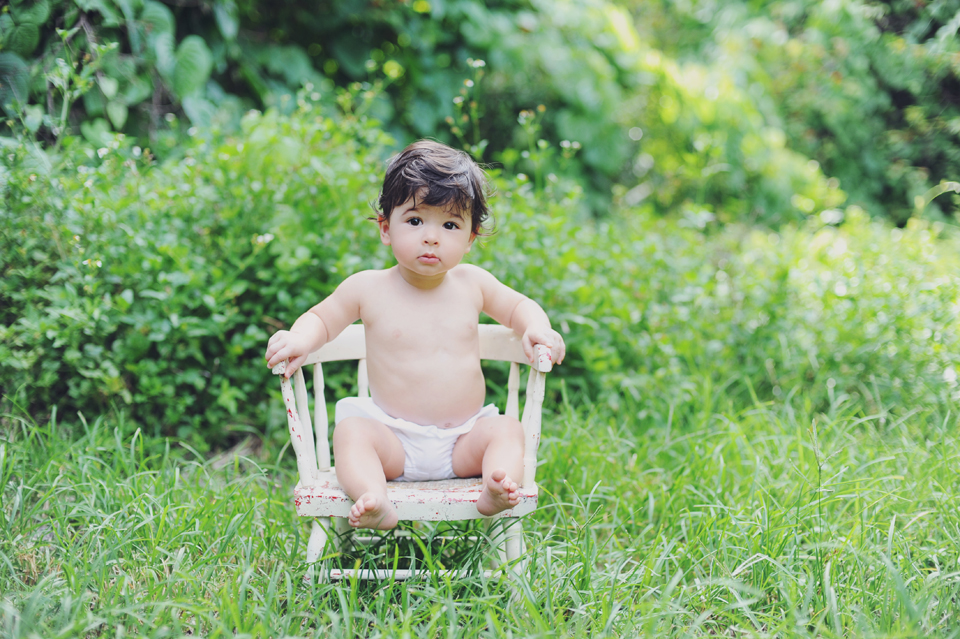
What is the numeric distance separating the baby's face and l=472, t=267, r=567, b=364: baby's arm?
18 centimetres

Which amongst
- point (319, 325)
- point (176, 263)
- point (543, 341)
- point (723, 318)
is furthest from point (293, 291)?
point (723, 318)

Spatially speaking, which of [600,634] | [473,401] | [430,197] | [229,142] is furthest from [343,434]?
[229,142]

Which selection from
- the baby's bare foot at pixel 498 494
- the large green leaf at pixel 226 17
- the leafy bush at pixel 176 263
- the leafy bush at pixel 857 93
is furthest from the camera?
the leafy bush at pixel 857 93

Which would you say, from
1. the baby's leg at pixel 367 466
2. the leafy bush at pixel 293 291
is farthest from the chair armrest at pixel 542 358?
the leafy bush at pixel 293 291

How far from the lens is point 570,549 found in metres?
1.82

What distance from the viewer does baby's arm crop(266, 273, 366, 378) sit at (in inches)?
64.7

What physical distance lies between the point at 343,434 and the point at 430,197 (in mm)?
610

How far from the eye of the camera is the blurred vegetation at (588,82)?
3031mm

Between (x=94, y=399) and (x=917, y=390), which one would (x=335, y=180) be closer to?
(x=94, y=399)

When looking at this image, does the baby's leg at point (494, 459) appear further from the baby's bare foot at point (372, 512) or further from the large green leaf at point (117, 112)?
the large green leaf at point (117, 112)

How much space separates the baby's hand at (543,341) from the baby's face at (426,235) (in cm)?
27

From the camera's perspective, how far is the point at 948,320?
9.20 feet

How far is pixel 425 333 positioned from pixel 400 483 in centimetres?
39

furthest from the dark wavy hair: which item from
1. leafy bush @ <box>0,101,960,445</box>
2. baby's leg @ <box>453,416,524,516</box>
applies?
leafy bush @ <box>0,101,960,445</box>
